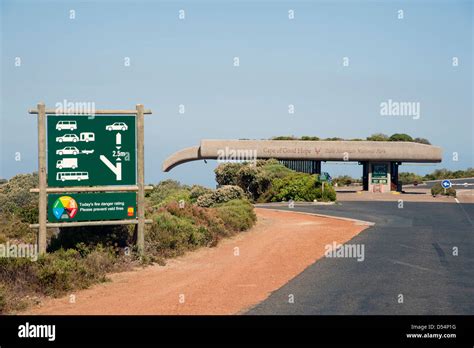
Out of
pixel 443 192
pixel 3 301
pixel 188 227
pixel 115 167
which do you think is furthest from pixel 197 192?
pixel 443 192

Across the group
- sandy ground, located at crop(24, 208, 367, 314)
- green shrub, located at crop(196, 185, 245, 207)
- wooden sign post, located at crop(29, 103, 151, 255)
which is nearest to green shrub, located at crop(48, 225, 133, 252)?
wooden sign post, located at crop(29, 103, 151, 255)

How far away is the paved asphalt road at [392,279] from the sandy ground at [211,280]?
1.99 feet

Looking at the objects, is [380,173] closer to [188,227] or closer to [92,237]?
[188,227]

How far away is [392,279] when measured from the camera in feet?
48.2

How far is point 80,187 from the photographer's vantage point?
1667cm

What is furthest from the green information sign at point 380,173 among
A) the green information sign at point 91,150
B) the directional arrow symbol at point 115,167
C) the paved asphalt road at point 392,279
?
the directional arrow symbol at point 115,167

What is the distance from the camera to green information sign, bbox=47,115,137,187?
16.4 meters

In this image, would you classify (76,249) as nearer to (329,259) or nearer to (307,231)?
(329,259)

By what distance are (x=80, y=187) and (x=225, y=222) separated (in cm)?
858
